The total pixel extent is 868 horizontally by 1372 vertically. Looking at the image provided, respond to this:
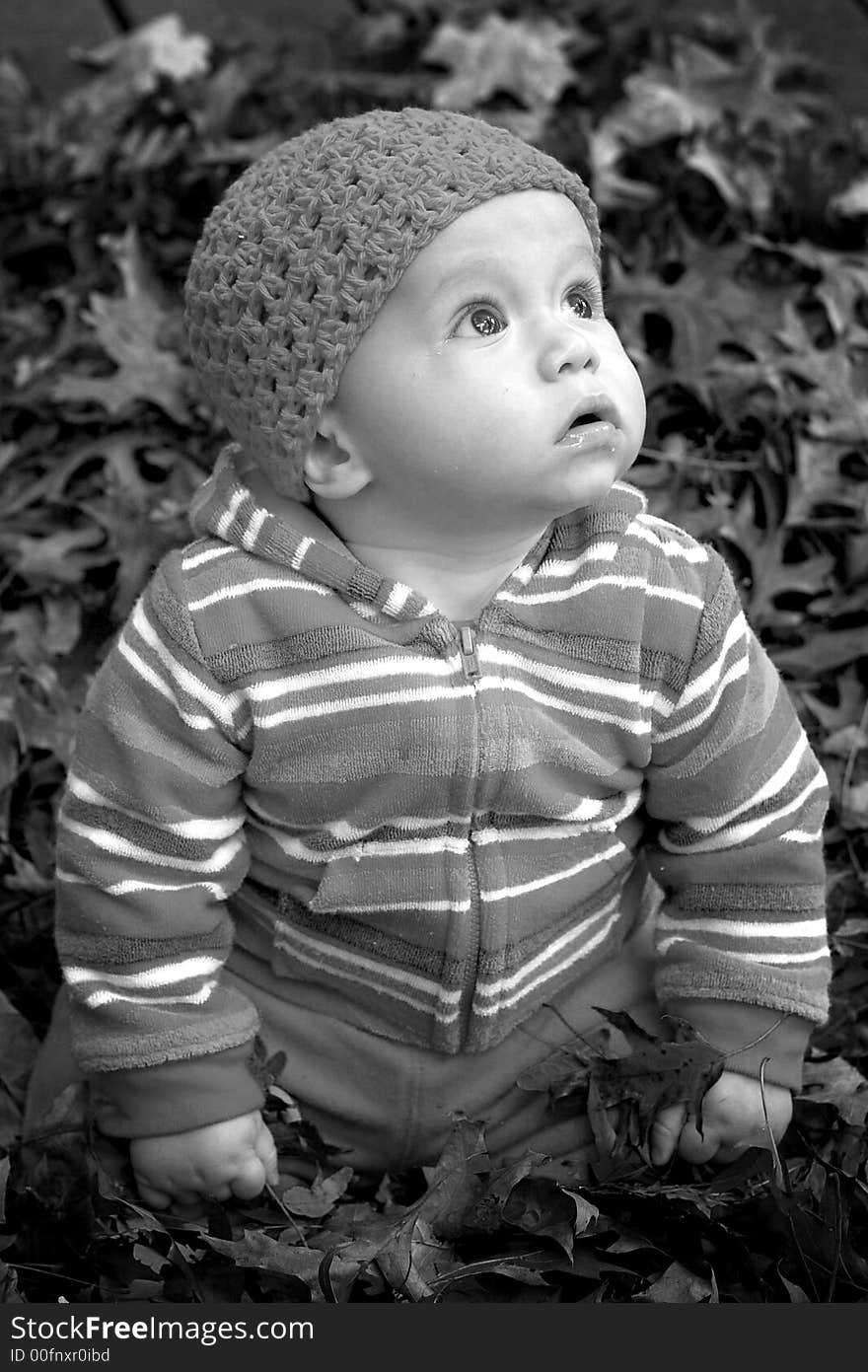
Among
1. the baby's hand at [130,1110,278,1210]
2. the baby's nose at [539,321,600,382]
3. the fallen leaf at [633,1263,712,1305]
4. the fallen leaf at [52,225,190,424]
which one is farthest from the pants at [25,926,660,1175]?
the fallen leaf at [52,225,190,424]

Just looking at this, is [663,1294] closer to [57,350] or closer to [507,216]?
[507,216]

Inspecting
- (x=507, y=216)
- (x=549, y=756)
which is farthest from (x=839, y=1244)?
(x=507, y=216)

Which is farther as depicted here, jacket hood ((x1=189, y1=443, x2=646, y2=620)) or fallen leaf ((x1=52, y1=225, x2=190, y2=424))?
fallen leaf ((x1=52, y1=225, x2=190, y2=424))

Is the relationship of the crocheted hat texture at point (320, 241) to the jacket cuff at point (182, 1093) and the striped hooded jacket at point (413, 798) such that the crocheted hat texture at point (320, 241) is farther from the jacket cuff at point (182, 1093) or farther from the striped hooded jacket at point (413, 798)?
the jacket cuff at point (182, 1093)

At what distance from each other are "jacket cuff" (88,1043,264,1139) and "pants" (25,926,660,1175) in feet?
0.41

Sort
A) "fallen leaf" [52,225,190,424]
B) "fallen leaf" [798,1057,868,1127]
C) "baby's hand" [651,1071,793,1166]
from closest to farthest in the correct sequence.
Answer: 1. "baby's hand" [651,1071,793,1166]
2. "fallen leaf" [798,1057,868,1127]
3. "fallen leaf" [52,225,190,424]

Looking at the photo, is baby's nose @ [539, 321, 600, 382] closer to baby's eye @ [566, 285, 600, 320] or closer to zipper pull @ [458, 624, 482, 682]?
baby's eye @ [566, 285, 600, 320]

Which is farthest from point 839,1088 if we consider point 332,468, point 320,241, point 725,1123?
point 320,241

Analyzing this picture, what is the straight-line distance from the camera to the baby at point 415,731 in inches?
71.5

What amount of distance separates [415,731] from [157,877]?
39cm

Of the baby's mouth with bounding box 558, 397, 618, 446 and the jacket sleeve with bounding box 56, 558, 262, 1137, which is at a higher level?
the baby's mouth with bounding box 558, 397, 618, 446

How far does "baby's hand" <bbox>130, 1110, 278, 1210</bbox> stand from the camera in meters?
2.11

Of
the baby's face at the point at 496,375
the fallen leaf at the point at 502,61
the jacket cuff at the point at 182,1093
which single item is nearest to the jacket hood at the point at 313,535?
the baby's face at the point at 496,375

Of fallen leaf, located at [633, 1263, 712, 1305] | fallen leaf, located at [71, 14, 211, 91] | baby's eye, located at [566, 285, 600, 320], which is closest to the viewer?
baby's eye, located at [566, 285, 600, 320]
